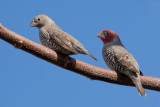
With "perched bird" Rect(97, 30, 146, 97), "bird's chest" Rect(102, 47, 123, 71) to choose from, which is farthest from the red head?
"bird's chest" Rect(102, 47, 123, 71)

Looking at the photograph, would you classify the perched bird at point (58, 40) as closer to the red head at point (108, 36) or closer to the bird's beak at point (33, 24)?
the bird's beak at point (33, 24)

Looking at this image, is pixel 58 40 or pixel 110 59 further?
pixel 110 59

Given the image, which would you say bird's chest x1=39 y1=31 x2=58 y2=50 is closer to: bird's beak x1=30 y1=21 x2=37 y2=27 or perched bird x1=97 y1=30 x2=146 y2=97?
bird's beak x1=30 y1=21 x2=37 y2=27

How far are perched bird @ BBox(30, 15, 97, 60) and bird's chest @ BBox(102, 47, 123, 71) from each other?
846 millimetres

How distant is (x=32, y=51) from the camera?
3.14 metres

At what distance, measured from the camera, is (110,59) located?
467 centimetres

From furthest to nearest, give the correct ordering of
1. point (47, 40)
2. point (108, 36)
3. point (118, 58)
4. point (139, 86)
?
point (108, 36) < point (118, 58) < point (47, 40) < point (139, 86)

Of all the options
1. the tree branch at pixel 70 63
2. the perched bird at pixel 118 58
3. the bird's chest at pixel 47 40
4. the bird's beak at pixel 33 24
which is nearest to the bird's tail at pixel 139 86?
the perched bird at pixel 118 58

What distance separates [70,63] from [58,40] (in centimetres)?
55

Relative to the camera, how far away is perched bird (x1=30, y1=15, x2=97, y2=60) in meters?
3.66

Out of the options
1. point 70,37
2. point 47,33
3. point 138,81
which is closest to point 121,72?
point 138,81

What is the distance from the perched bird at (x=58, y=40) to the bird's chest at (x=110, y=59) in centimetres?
85

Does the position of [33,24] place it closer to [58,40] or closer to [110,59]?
[58,40]

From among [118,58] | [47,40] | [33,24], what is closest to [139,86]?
[118,58]
